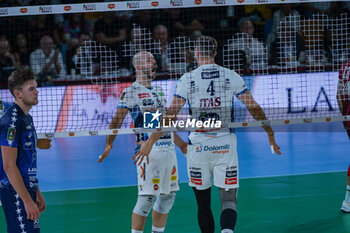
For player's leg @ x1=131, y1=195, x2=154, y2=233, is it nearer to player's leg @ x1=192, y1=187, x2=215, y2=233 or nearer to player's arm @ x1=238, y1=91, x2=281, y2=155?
player's leg @ x1=192, y1=187, x2=215, y2=233

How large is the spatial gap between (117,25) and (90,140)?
15.3 feet

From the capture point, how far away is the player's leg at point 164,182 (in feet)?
18.4

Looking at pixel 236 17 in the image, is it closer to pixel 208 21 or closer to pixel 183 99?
pixel 208 21

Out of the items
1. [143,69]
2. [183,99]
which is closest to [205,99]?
[183,99]

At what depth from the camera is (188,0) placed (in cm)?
599

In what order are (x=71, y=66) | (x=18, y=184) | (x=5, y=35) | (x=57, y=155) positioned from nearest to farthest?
(x=18, y=184) < (x=57, y=155) < (x=71, y=66) < (x=5, y=35)

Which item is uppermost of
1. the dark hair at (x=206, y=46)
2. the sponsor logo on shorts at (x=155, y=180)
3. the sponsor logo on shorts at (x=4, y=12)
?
the sponsor logo on shorts at (x=4, y=12)

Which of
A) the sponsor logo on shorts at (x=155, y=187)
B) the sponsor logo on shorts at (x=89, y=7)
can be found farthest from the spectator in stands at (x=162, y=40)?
the sponsor logo on shorts at (x=155, y=187)

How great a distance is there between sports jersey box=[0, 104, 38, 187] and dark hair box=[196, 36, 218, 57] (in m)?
1.95

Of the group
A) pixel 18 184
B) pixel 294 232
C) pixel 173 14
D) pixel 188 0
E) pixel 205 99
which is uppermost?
pixel 173 14

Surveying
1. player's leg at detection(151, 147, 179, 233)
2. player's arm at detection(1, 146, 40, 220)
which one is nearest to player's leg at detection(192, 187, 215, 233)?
player's leg at detection(151, 147, 179, 233)

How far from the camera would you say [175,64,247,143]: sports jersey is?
5398 millimetres

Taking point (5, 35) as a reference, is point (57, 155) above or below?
below

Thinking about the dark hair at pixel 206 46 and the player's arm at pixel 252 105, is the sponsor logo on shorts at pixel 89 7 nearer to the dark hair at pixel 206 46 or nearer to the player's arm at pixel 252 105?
the dark hair at pixel 206 46
